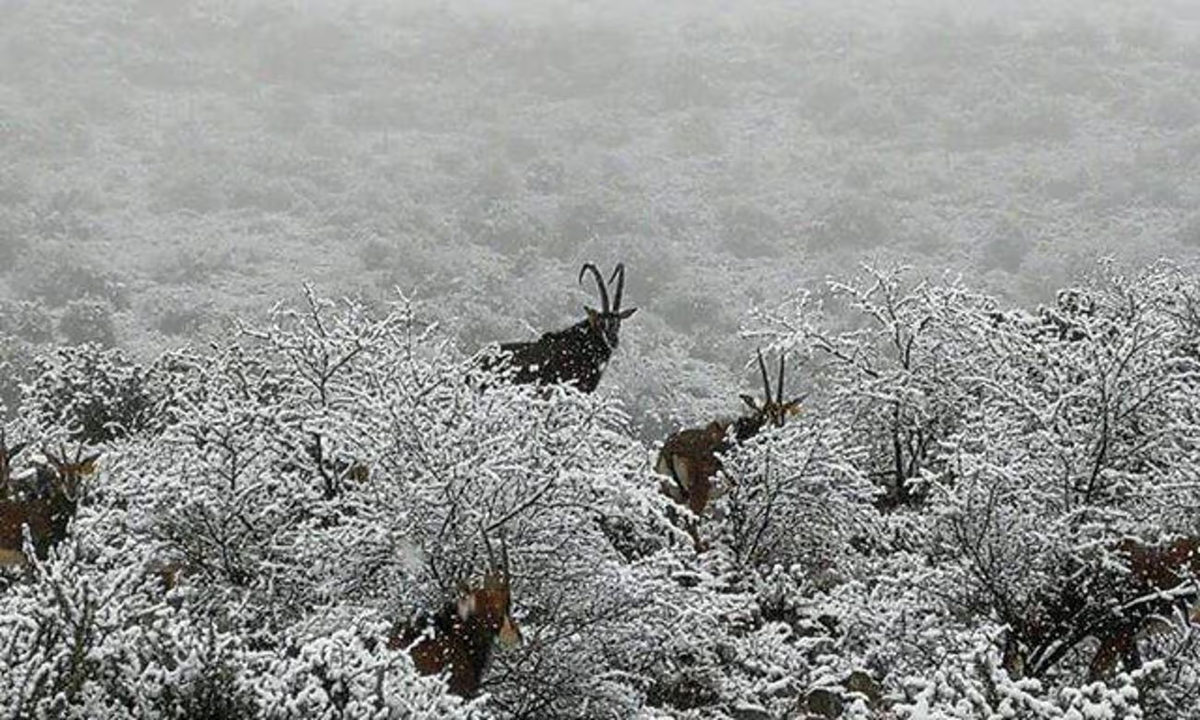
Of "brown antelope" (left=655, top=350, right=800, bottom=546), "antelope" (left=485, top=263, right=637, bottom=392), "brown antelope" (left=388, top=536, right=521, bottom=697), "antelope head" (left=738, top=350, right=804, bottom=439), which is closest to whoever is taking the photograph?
"brown antelope" (left=388, top=536, right=521, bottom=697)

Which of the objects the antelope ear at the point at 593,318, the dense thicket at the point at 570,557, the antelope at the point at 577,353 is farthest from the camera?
the antelope at the point at 577,353

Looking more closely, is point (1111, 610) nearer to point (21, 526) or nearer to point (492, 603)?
point (492, 603)

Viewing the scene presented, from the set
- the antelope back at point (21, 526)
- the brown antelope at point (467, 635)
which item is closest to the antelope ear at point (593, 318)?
the brown antelope at point (467, 635)

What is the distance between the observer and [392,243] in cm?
2128

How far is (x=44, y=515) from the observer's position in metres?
5.53

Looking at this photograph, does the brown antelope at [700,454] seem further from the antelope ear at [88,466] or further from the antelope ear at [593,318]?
the antelope ear at [88,466]

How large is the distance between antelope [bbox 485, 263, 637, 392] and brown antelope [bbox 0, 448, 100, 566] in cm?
201

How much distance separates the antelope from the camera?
605 centimetres

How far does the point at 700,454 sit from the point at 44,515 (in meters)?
3.28

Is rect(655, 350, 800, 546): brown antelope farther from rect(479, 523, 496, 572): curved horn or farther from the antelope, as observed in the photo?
rect(479, 523, 496, 572): curved horn

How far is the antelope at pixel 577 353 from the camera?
6051 mm

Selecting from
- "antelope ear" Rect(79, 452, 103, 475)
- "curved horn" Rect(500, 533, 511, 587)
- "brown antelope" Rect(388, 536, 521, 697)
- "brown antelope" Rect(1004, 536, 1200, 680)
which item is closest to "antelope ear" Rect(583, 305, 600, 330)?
"curved horn" Rect(500, 533, 511, 587)

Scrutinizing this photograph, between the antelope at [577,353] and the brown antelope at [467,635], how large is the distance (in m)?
1.84

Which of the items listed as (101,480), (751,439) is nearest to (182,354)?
(101,480)
